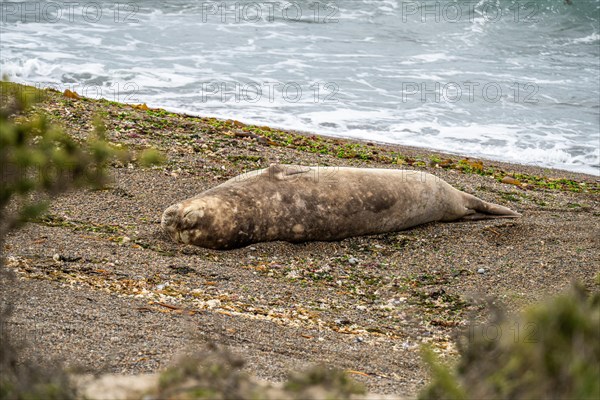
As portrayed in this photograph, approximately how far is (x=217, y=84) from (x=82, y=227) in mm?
10852

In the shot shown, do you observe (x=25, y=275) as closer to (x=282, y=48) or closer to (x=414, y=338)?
(x=414, y=338)

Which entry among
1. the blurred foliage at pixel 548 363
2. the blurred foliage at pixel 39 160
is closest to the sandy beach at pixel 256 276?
the blurred foliage at pixel 39 160

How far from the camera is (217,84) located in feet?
57.3

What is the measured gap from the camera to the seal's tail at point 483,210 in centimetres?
868

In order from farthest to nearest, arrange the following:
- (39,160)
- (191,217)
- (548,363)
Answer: (191,217)
(39,160)
(548,363)

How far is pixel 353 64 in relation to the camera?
20.2 m

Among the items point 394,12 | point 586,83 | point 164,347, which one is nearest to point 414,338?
point 164,347

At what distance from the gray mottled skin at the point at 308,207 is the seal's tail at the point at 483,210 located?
0.10 m

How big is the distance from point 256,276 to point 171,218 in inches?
42.0

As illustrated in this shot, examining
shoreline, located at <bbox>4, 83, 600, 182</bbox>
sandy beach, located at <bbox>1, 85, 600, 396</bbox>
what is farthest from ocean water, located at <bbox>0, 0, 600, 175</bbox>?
sandy beach, located at <bbox>1, 85, 600, 396</bbox>

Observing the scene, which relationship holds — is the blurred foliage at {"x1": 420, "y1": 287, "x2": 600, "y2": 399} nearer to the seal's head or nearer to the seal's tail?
the seal's head

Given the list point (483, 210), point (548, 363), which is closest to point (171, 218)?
point (483, 210)

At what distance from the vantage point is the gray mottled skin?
7027 millimetres

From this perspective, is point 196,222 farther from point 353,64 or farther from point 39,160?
point 353,64
